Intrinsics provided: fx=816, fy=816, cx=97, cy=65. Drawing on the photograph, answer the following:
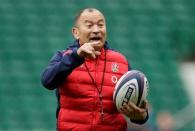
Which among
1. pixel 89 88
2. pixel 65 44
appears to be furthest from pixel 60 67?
pixel 65 44

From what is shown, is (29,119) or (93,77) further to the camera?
(29,119)

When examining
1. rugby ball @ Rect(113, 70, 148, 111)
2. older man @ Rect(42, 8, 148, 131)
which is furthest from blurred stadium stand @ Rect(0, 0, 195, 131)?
rugby ball @ Rect(113, 70, 148, 111)

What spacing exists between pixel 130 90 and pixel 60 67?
0.43m

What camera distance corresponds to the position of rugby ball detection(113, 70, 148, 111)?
4648 millimetres

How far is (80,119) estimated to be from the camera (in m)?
4.71

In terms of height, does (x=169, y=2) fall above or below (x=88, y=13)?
above

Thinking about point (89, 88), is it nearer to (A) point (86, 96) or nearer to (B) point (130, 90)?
(A) point (86, 96)

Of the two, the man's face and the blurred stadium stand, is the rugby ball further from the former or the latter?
the blurred stadium stand

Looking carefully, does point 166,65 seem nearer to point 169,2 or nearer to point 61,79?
point 169,2

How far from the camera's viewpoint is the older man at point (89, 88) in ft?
15.4

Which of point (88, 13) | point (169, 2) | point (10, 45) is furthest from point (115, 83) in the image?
point (169, 2)

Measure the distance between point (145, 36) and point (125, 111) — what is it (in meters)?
6.45

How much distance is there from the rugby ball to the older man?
0.12ft

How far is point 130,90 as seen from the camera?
15.3 feet
